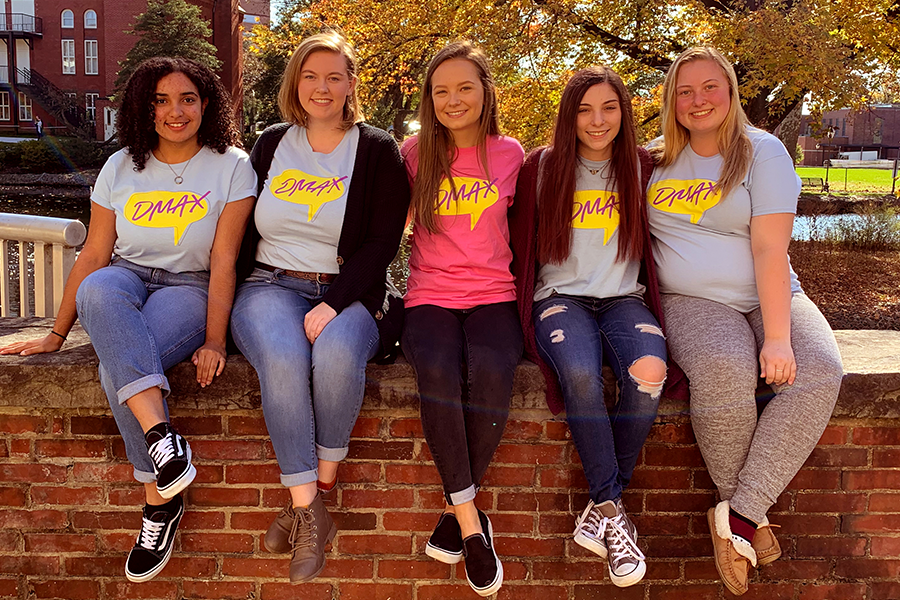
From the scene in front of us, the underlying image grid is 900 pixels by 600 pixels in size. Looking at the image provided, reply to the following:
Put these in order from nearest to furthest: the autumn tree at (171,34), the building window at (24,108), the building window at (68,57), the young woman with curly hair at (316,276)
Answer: the young woman with curly hair at (316,276) < the autumn tree at (171,34) < the building window at (68,57) < the building window at (24,108)

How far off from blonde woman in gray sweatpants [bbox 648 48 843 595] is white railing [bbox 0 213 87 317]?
3331 millimetres

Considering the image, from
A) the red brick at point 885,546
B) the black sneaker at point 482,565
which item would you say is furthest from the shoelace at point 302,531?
the red brick at point 885,546

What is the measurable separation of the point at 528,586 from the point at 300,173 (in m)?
1.80

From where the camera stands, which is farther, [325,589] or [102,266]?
[102,266]

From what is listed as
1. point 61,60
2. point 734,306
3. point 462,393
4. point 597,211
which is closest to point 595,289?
point 597,211

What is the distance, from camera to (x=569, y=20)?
9.45 metres

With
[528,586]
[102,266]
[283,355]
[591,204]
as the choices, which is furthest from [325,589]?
[591,204]

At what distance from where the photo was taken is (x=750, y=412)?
2568mm

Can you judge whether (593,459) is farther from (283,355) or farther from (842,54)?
(842,54)

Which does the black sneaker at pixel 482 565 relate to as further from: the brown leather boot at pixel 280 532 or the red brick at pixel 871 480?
the red brick at pixel 871 480

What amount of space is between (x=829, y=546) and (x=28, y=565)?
2.95 metres

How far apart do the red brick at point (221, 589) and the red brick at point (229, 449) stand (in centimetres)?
47

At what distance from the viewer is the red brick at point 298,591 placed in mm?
2748

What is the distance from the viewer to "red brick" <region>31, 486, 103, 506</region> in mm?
2725
